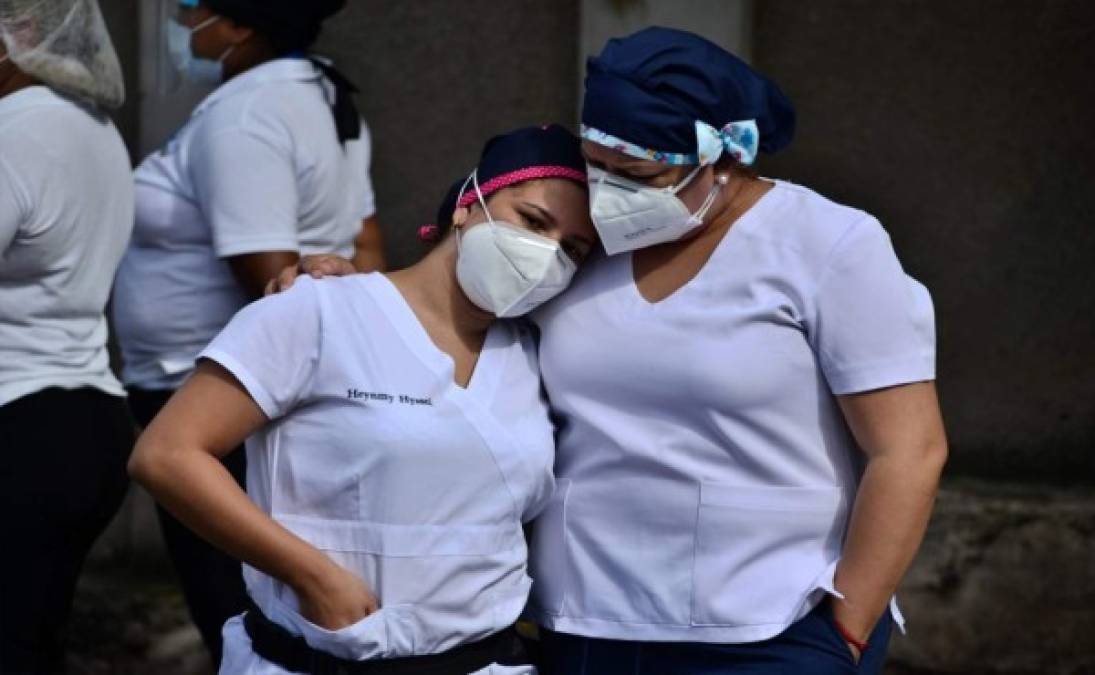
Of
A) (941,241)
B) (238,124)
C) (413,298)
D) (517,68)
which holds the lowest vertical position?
(941,241)

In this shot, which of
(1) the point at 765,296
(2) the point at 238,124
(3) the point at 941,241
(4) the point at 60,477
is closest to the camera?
(1) the point at 765,296

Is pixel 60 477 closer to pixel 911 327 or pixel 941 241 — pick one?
pixel 911 327

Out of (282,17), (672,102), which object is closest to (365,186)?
(282,17)

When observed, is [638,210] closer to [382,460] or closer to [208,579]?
[382,460]

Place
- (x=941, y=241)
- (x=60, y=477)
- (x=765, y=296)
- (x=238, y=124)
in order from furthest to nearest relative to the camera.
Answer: (x=941, y=241) < (x=238, y=124) < (x=60, y=477) < (x=765, y=296)

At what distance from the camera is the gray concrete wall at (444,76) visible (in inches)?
200

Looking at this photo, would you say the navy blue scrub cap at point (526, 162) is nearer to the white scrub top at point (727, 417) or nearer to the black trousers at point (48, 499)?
the white scrub top at point (727, 417)

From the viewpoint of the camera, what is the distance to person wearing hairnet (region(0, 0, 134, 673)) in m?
3.49

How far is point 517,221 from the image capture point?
2.88 metres

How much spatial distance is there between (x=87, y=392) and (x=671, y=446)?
1.39 m

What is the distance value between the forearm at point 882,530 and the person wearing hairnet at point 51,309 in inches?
61.0

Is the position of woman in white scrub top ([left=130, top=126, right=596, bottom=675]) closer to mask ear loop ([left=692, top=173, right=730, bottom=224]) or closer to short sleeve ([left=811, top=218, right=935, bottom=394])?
mask ear loop ([left=692, top=173, right=730, bottom=224])

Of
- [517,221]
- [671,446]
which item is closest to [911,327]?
[671,446]

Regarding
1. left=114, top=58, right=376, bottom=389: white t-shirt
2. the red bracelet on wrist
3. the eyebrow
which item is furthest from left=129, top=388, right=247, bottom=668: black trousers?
the red bracelet on wrist
